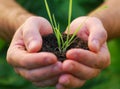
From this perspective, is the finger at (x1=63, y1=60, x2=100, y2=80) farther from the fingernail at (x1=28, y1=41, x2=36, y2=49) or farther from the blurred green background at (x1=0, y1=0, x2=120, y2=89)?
the blurred green background at (x1=0, y1=0, x2=120, y2=89)

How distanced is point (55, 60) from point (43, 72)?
0.06 m

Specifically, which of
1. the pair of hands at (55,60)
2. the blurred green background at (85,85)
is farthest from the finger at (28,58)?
the blurred green background at (85,85)

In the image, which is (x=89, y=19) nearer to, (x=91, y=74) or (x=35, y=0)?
(x=91, y=74)

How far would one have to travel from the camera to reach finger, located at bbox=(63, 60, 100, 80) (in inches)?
31.5

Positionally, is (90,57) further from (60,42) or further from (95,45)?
(60,42)

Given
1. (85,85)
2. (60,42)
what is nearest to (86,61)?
(60,42)

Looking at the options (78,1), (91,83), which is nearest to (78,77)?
(91,83)

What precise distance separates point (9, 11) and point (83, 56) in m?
0.61

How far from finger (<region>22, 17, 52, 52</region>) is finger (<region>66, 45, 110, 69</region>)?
0.09 m

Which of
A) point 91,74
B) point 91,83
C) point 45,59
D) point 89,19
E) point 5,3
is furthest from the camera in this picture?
point 5,3

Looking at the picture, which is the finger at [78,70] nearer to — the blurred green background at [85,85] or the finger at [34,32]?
the finger at [34,32]

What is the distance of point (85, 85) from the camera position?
4.19ft

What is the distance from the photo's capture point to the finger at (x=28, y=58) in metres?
0.79

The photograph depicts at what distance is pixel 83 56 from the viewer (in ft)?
2.70
